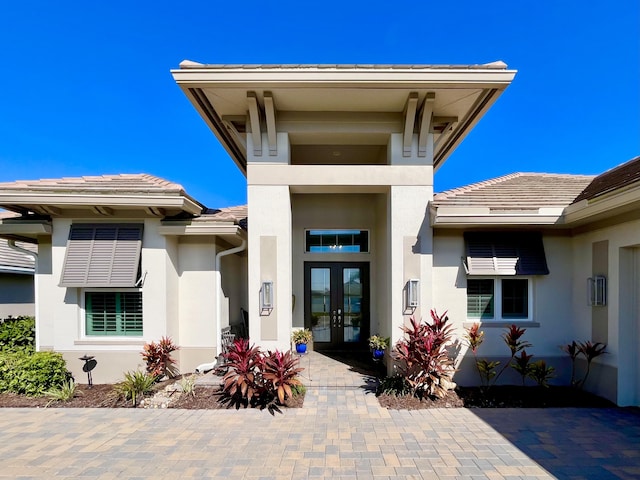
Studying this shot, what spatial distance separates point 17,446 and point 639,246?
10.3 meters

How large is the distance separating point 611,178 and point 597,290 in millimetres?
2399

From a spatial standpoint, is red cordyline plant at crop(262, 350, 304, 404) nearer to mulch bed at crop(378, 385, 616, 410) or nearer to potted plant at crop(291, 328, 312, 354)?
mulch bed at crop(378, 385, 616, 410)

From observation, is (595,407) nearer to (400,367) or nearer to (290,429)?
(400,367)

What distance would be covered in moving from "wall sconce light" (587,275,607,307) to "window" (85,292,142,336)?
9.32 meters

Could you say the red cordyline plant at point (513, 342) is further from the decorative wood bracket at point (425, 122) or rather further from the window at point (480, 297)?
the decorative wood bracket at point (425, 122)

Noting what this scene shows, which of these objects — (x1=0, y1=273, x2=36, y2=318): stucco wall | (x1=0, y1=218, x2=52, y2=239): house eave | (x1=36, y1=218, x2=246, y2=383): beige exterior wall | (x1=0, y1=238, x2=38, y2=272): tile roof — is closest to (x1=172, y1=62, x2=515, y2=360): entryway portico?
(x1=36, y1=218, x2=246, y2=383): beige exterior wall

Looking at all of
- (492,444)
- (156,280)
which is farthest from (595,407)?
(156,280)

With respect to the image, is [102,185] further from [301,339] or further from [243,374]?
[301,339]

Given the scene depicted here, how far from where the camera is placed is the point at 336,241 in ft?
30.3

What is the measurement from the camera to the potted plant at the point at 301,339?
7.97 meters

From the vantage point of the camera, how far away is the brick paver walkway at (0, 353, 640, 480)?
3.90 meters

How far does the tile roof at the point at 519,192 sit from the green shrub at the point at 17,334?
33.7 ft

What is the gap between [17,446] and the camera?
4.43 metres

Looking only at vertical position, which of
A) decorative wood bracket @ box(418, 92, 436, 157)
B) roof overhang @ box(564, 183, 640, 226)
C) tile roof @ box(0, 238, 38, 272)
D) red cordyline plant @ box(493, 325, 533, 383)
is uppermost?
decorative wood bracket @ box(418, 92, 436, 157)
